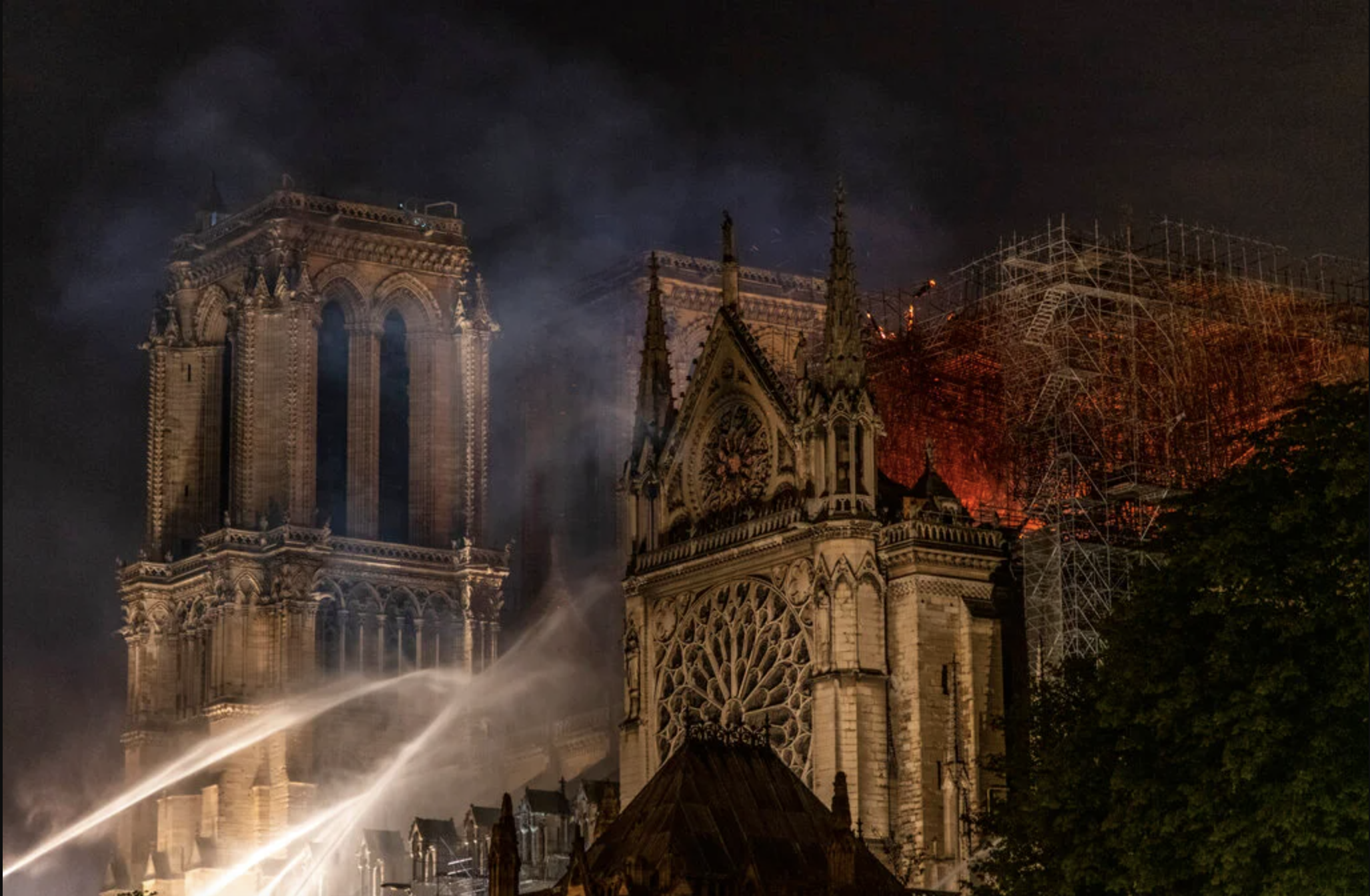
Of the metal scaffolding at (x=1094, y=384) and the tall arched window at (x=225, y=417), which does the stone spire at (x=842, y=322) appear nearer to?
the metal scaffolding at (x=1094, y=384)

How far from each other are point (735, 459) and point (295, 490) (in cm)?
2403

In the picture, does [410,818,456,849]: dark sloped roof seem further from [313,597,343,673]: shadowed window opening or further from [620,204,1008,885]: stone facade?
[313,597,343,673]: shadowed window opening

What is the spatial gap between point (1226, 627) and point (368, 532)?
162ft

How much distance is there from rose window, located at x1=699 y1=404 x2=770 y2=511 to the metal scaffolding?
16.2ft

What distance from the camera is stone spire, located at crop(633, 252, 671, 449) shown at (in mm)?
76312

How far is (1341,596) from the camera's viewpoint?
160 ft

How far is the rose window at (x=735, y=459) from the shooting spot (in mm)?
72562

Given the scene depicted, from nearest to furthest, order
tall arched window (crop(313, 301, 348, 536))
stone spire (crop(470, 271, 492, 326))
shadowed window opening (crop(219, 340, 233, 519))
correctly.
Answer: tall arched window (crop(313, 301, 348, 536)), stone spire (crop(470, 271, 492, 326)), shadowed window opening (crop(219, 340, 233, 519))

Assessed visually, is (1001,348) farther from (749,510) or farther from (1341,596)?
(1341,596)

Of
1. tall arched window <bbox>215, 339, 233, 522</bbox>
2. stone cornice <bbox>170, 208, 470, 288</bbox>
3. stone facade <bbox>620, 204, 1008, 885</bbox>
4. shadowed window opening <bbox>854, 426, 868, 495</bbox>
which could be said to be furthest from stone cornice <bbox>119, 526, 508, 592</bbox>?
shadowed window opening <bbox>854, 426, 868, 495</bbox>

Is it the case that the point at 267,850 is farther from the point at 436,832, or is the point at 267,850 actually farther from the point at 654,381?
the point at 654,381

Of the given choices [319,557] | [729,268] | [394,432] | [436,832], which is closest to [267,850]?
[319,557]

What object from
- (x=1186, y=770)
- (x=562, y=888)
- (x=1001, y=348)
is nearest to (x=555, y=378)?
(x=1001, y=348)

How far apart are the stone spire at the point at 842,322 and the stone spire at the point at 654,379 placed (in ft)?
20.5
